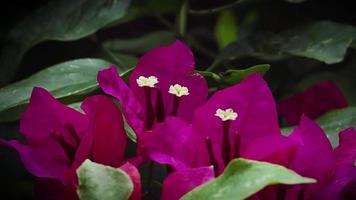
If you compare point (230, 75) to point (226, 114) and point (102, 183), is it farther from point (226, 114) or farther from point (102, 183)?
point (102, 183)

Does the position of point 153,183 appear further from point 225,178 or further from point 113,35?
point 113,35

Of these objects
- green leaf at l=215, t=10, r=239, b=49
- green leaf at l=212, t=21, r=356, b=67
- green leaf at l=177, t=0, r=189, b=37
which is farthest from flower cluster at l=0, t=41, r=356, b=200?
green leaf at l=215, t=10, r=239, b=49

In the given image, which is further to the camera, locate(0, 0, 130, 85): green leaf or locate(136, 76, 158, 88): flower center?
locate(0, 0, 130, 85): green leaf

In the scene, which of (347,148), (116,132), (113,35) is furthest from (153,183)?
(113,35)

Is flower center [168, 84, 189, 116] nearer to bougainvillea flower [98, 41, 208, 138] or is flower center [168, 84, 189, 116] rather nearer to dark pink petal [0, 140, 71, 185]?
bougainvillea flower [98, 41, 208, 138]

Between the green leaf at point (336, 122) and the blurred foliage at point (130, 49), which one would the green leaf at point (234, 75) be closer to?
the blurred foliage at point (130, 49)

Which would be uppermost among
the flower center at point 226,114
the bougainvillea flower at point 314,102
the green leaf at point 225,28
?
the flower center at point 226,114

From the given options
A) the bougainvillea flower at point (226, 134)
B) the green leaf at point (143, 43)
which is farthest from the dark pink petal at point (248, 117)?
the green leaf at point (143, 43)

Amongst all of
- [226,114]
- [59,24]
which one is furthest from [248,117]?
[59,24]
